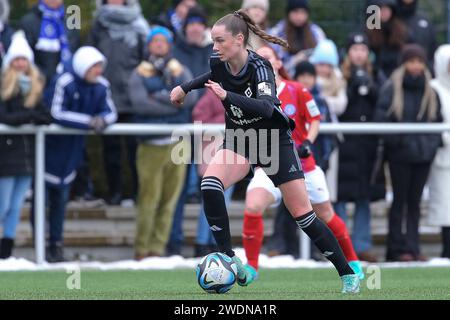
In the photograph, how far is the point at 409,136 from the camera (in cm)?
1371

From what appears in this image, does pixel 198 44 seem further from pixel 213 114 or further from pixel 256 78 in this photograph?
pixel 256 78

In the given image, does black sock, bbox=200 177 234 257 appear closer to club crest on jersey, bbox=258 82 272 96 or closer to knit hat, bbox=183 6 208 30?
club crest on jersey, bbox=258 82 272 96

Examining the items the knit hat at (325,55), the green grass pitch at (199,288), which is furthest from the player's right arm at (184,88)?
the knit hat at (325,55)

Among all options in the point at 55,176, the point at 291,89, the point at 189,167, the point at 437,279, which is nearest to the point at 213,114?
the point at 189,167

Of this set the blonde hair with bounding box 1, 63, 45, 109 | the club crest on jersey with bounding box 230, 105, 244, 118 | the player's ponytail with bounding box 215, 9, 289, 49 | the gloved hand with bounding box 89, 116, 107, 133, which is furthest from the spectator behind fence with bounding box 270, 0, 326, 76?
the club crest on jersey with bounding box 230, 105, 244, 118

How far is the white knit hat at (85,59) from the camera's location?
42.4 feet

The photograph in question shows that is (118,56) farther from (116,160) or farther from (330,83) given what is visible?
(330,83)

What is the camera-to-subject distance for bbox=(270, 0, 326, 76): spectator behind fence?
46.6 feet

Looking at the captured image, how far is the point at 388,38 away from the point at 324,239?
6445 millimetres

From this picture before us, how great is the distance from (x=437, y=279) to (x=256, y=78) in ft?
10.1

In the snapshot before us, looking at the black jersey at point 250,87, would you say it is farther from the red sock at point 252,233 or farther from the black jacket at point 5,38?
the black jacket at point 5,38

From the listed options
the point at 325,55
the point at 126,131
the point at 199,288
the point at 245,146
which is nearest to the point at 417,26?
the point at 325,55

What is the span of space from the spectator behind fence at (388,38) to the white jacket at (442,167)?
0.72 meters
